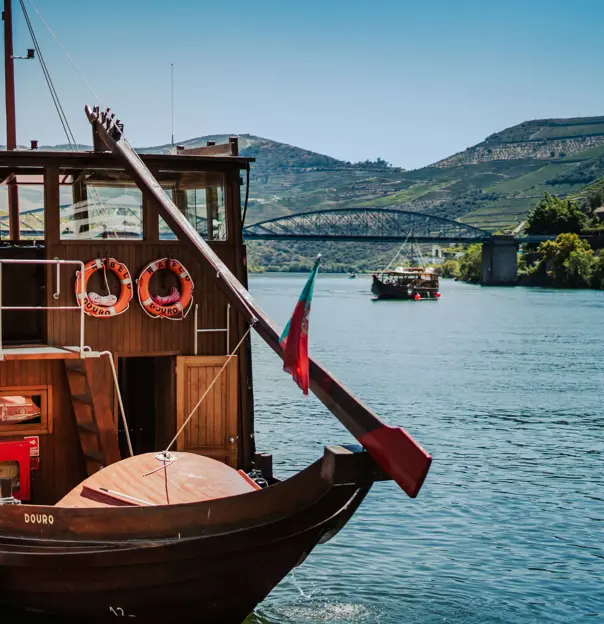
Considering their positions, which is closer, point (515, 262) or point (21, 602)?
point (21, 602)

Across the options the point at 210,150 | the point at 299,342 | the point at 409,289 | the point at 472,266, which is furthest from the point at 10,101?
the point at 472,266

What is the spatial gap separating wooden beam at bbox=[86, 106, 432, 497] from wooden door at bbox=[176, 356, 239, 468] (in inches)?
73.9

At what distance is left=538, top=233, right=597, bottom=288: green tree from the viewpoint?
125438 millimetres

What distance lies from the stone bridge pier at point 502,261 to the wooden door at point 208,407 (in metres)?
136

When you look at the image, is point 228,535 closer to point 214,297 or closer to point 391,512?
point 214,297

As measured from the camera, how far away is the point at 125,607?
10461mm

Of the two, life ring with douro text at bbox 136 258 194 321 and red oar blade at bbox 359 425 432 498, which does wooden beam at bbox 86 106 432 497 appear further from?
life ring with douro text at bbox 136 258 194 321

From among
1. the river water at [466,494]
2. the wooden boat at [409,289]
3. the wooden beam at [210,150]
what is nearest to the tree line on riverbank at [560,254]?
the wooden boat at [409,289]

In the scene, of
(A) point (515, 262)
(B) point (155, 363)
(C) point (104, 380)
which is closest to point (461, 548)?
(B) point (155, 363)

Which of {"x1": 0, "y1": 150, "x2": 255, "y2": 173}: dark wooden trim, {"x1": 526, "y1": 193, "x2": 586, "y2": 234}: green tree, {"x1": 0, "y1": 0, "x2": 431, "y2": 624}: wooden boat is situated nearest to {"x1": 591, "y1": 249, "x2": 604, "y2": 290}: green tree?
{"x1": 526, "y1": 193, "x2": 586, "y2": 234}: green tree

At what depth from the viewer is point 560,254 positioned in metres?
130

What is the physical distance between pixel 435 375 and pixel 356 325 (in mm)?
30135

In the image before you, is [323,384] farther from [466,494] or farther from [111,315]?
[466,494]

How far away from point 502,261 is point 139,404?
453ft
